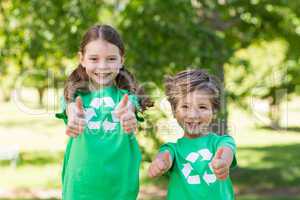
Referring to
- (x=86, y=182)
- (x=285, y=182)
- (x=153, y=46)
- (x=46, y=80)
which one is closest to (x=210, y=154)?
(x=86, y=182)

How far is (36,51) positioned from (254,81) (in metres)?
3.37

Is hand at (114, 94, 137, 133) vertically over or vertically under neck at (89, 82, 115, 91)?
under

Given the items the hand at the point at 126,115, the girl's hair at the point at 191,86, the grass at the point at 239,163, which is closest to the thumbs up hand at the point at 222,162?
the girl's hair at the point at 191,86

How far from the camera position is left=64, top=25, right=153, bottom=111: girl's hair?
123 inches

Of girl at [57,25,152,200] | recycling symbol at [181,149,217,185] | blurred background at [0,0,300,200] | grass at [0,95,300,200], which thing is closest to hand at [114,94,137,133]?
girl at [57,25,152,200]

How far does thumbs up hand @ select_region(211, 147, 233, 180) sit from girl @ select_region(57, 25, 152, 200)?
43cm

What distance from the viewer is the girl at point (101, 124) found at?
118 inches

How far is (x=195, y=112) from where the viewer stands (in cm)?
310

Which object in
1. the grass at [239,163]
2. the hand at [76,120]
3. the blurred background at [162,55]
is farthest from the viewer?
the grass at [239,163]

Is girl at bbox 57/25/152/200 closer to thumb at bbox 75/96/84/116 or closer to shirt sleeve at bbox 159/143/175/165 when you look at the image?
thumb at bbox 75/96/84/116

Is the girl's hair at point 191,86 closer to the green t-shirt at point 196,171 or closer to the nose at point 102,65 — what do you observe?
the green t-shirt at point 196,171

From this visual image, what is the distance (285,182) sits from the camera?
1038cm

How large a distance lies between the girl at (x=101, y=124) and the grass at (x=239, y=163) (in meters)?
3.71

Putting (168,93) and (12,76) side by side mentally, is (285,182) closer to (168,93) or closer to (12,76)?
(12,76)
